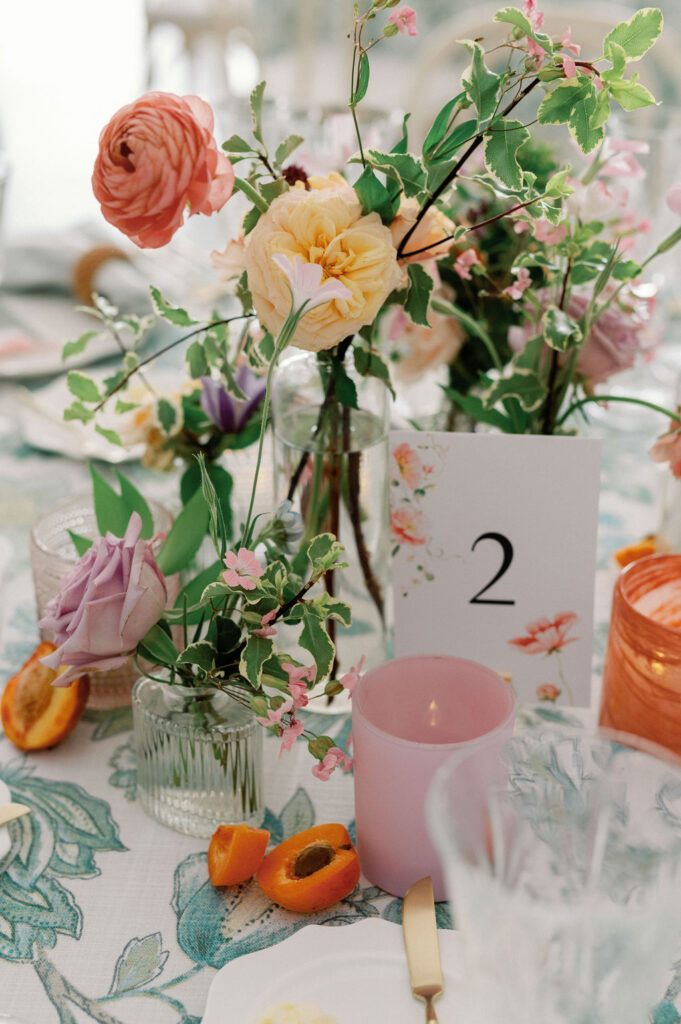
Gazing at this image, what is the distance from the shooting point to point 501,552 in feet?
2.46

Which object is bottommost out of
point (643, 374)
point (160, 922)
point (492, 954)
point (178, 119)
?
point (160, 922)

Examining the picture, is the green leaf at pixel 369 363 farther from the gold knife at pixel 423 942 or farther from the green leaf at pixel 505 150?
the gold knife at pixel 423 942

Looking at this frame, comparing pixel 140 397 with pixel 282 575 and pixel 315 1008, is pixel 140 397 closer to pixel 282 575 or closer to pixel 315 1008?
pixel 282 575

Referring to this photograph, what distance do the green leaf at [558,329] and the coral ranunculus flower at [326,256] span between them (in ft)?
0.47

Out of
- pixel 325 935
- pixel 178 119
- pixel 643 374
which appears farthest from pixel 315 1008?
pixel 643 374

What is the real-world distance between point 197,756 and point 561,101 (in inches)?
16.9

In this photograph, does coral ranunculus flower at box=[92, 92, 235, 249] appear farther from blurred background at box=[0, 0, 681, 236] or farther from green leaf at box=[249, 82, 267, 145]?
blurred background at box=[0, 0, 681, 236]

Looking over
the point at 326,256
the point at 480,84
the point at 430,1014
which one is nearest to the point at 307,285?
the point at 326,256

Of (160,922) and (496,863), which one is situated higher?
(496,863)

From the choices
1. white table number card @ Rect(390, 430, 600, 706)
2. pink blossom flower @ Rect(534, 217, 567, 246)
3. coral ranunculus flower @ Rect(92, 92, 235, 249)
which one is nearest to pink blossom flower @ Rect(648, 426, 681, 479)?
white table number card @ Rect(390, 430, 600, 706)

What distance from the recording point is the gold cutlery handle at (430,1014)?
508 mm

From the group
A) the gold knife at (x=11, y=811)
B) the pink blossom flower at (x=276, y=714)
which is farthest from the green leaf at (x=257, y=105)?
the gold knife at (x=11, y=811)

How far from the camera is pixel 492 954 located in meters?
0.41

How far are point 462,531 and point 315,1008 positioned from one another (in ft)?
1.12
